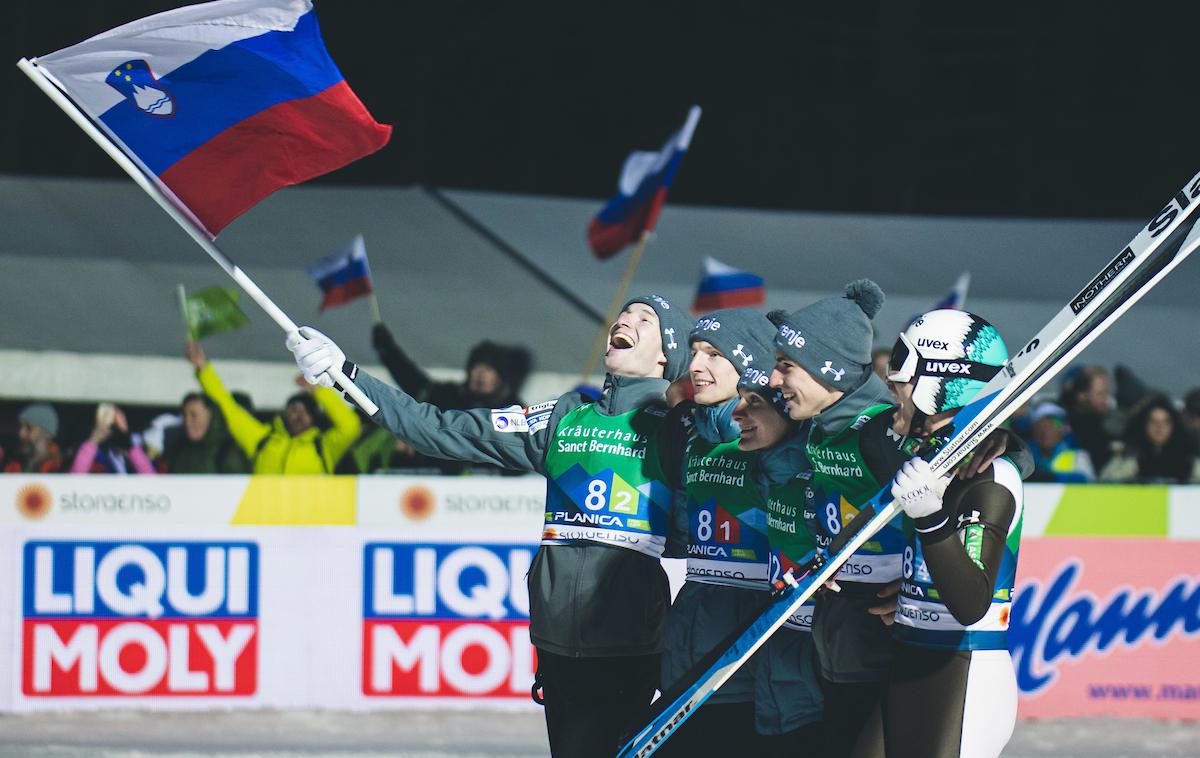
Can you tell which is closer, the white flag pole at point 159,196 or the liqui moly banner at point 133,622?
the white flag pole at point 159,196

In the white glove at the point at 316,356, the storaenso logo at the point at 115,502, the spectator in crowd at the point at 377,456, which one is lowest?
the storaenso logo at the point at 115,502

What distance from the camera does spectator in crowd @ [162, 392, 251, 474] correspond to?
923cm

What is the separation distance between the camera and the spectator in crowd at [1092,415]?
33.0 ft

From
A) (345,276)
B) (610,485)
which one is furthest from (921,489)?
(345,276)

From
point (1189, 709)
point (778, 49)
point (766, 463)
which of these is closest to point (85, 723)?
point (766, 463)

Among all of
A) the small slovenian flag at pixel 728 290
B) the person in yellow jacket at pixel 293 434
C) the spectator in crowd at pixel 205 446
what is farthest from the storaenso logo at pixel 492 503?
the small slovenian flag at pixel 728 290

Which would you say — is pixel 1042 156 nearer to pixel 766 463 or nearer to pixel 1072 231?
pixel 1072 231

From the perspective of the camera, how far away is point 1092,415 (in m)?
10.2

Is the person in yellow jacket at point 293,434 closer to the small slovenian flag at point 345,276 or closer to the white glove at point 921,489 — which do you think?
the small slovenian flag at point 345,276

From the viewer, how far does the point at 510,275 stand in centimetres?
1481

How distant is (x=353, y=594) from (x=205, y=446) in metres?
1.57

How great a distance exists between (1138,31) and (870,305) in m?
15.9

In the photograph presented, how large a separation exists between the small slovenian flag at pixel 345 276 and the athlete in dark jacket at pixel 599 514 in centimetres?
599

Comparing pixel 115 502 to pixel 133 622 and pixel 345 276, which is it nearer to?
pixel 133 622
